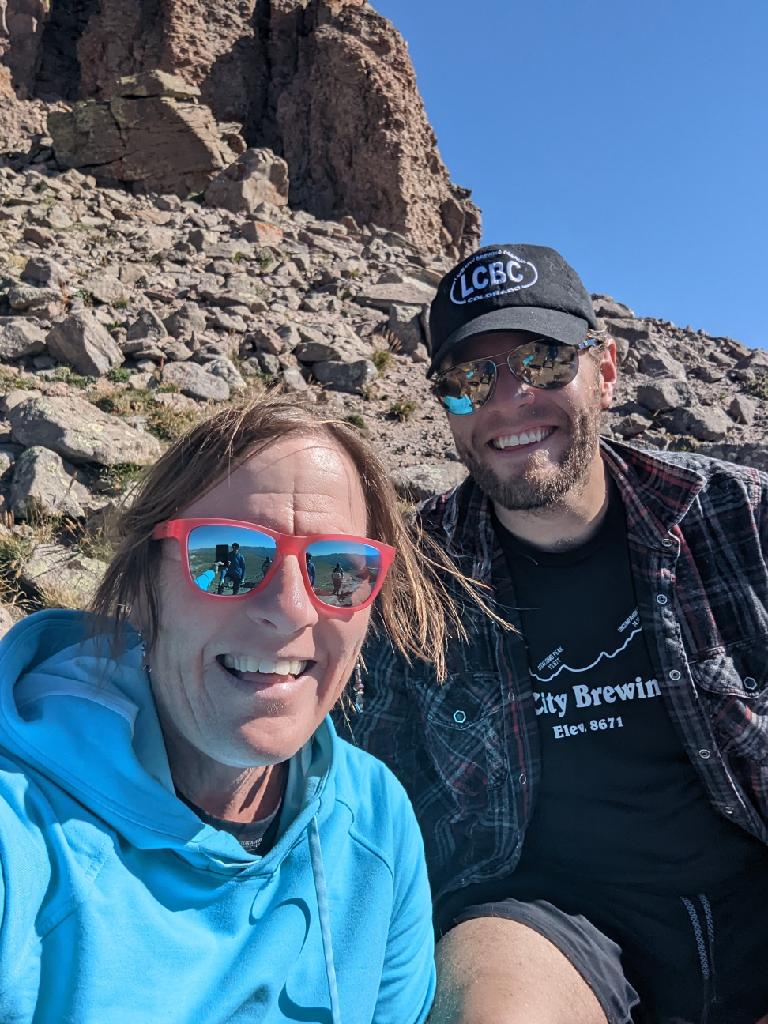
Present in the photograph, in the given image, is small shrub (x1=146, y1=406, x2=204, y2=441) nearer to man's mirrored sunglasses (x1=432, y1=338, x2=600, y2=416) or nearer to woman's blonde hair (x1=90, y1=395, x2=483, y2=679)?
man's mirrored sunglasses (x1=432, y1=338, x2=600, y2=416)

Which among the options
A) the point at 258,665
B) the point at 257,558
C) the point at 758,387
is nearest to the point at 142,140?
the point at 758,387

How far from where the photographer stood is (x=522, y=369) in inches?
112

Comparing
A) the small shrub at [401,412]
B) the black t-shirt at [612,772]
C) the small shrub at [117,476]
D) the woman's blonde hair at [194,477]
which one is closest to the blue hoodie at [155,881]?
the woman's blonde hair at [194,477]

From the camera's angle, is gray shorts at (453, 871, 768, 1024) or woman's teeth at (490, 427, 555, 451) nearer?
gray shorts at (453, 871, 768, 1024)

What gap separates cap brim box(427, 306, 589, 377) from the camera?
280 centimetres

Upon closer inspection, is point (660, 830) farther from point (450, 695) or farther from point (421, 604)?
point (421, 604)

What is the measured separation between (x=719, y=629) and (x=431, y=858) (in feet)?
4.53

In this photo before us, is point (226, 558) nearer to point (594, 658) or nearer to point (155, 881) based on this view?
point (155, 881)

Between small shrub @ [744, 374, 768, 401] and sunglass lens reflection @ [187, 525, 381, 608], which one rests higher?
small shrub @ [744, 374, 768, 401]

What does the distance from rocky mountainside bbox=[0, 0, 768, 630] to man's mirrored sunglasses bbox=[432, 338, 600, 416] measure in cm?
99

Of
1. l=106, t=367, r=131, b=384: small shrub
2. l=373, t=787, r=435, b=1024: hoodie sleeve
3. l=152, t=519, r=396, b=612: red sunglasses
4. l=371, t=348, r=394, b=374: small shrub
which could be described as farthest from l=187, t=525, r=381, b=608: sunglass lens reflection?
l=371, t=348, r=394, b=374: small shrub

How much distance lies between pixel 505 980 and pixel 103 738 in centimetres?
146

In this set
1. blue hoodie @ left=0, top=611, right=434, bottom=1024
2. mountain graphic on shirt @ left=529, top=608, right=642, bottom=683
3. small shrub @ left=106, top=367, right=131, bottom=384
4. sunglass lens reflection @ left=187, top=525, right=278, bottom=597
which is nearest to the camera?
blue hoodie @ left=0, top=611, right=434, bottom=1024

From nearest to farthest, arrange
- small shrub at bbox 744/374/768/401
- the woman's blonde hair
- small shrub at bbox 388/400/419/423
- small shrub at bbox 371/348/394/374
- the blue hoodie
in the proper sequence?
the blue hoodie, the woman's blonde hair, small shrub at bbox 388/400/419/423, small shrub at bbox 371/348/394/374, small shrub at bbox 744/374/768/401
